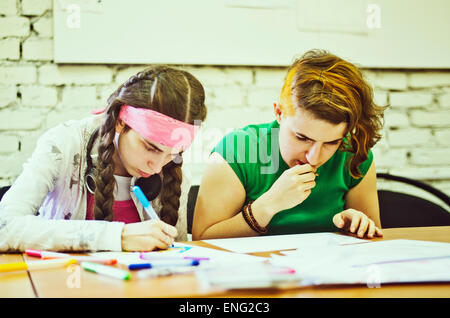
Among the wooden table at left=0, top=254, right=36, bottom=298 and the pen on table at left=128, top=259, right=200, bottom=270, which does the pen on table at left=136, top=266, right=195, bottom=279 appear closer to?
the pen on table at left=128, top=259, right=200, bottom=270

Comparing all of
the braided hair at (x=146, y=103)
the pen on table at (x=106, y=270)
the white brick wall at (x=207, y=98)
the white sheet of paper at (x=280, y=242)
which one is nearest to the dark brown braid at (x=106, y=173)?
the braided hair at (x=146, y=103)

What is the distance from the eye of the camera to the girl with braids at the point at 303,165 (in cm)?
115

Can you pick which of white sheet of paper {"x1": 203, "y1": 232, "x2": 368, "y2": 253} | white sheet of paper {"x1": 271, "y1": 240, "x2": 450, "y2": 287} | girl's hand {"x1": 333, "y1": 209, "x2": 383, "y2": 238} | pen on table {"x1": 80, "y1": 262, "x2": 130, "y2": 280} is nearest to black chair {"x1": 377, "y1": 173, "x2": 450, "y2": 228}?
girl's hand {"x1": 333, "y1": 209, "x2": 383, "y2": 238}

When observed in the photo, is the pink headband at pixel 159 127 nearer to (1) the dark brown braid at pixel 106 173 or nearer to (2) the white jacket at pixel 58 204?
(1) the dark brown braid at pixel 106 173

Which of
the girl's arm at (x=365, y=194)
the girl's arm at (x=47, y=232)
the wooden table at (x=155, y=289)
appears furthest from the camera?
the girl's arm at (x=365, y=194)

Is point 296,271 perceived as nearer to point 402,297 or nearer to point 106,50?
point 402,297

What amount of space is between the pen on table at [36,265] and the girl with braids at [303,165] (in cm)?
50

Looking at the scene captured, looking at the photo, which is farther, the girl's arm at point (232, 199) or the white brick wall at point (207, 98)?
the white brick wall at point (207, 98)

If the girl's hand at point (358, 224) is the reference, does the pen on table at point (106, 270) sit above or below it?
above

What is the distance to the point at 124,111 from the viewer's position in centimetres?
110

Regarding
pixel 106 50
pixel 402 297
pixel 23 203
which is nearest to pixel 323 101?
pixel 402 297

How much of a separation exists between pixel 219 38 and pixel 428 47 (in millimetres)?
1016

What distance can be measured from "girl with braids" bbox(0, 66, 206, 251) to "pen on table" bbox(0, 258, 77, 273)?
0.15 metres
